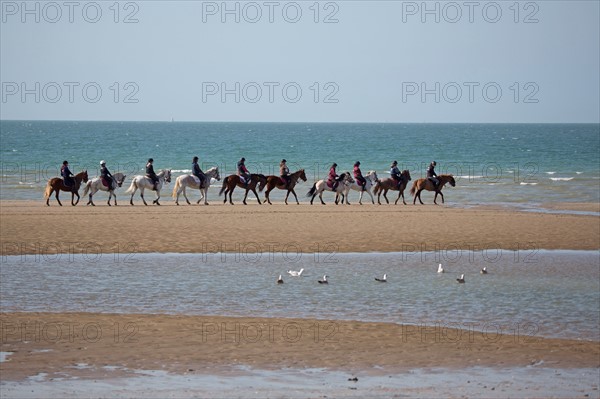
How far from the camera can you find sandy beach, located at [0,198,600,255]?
80.0ft

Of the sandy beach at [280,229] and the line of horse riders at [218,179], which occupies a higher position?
the line of horse riders at [218,179]

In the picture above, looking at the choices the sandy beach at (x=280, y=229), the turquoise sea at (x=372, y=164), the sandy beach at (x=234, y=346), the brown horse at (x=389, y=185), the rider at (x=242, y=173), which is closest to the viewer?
the sandy beach at (x=234, y=346)

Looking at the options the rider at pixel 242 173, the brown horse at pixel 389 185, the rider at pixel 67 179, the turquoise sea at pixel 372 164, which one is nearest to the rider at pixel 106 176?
the rider at pixel 67 179

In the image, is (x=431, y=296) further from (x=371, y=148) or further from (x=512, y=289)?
(x=371, y=148)

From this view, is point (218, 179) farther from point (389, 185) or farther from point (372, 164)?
point (372, 164)

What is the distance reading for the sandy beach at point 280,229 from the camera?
960 inches

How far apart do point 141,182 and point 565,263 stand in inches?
785

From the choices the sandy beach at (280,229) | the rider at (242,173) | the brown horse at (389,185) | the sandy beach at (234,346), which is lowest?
the sandy beach at (234,346)

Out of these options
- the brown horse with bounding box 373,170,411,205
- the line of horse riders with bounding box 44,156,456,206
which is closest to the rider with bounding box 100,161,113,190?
the line of horse riders with bounding box 44,156,456,206

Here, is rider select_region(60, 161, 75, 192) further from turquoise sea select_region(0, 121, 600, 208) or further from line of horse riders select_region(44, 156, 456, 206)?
turquoise sea select_region(0, 121, 600, 208)

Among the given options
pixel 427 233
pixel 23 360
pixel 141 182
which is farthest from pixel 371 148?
pixel 23 360

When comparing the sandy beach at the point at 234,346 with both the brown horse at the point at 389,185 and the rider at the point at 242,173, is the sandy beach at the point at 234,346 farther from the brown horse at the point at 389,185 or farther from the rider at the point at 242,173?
the brown horse at the point at 389,185

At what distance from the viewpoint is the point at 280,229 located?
27.7 meters

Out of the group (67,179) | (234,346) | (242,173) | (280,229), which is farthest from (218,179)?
(234,346)
